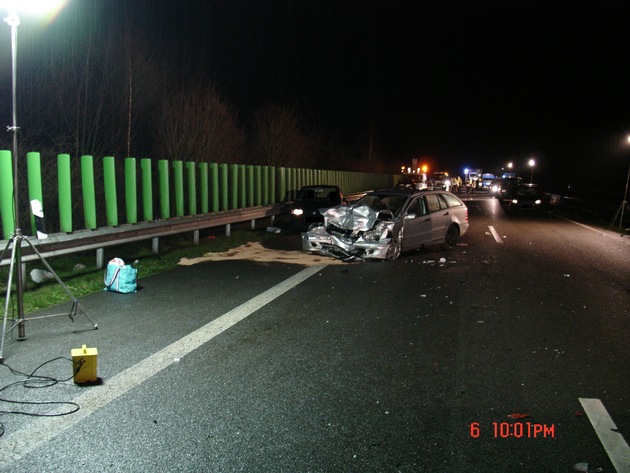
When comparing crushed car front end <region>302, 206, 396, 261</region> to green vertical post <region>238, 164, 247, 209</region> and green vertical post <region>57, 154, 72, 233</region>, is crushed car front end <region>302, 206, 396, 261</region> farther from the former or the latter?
green vertical post <region>238, 164, 247, 209</region>

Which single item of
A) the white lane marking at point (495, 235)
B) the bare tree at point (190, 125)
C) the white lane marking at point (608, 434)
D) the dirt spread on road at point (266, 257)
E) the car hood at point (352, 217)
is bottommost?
the dirt spread on road at point (266, 257)

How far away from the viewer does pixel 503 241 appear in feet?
52.9

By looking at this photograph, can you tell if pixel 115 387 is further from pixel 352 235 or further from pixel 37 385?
pixel 352 235

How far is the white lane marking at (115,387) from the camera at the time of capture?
12.2ft

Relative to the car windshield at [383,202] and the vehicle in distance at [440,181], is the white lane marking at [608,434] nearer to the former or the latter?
the car windshield at [383,202]

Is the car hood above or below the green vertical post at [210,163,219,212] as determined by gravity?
below

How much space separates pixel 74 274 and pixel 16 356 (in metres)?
4.78

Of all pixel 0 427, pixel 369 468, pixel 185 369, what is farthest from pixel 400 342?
pixel 0 427

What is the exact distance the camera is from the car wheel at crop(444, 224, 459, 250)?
14.1m

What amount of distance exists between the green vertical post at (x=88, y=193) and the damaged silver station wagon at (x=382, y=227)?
15.5 ft

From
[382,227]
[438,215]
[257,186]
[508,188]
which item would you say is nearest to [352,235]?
[382,227]

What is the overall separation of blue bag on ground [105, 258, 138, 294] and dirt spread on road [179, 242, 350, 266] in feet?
9.69

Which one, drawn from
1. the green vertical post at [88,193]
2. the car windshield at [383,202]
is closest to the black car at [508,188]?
the car windshield at [383,202]

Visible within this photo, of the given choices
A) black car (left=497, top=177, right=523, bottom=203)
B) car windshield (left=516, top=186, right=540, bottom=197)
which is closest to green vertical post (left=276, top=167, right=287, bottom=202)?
car windshield (left=516, top=186, right=540, bottom=197)
